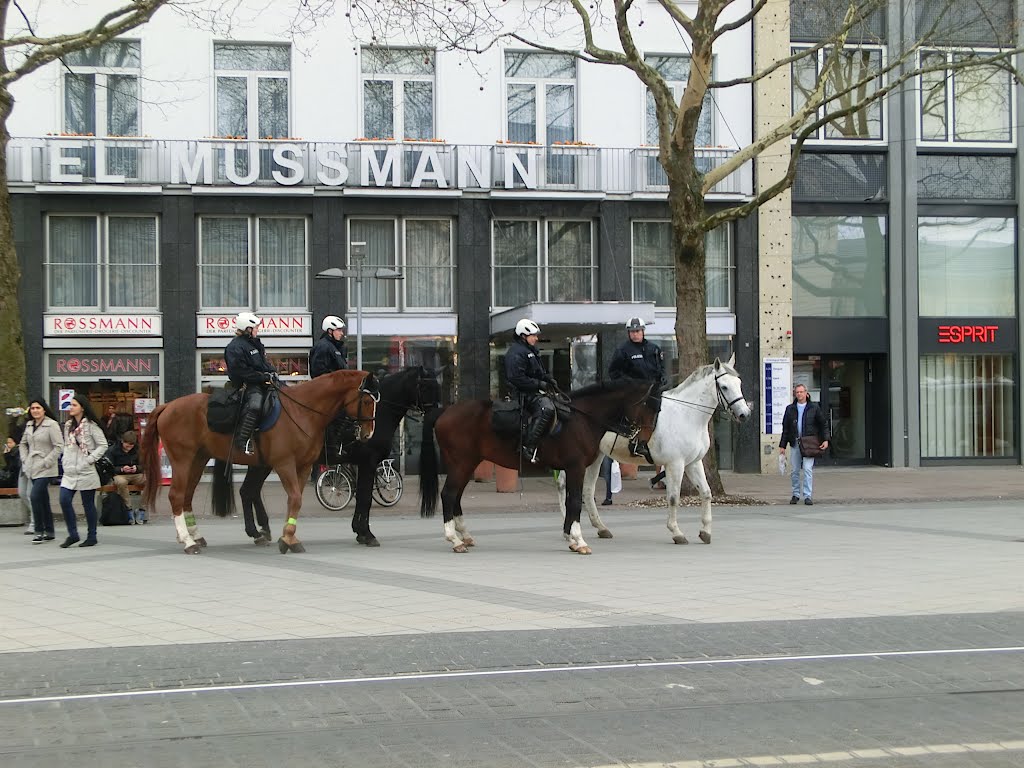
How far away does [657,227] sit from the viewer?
2969 cm

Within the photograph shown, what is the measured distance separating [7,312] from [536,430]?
32.3 feet

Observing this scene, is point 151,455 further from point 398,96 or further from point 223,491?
point 398,96

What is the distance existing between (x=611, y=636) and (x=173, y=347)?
2038cm

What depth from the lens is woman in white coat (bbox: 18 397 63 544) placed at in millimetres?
15320

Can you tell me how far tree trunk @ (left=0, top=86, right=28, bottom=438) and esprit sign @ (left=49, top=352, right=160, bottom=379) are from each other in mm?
7781

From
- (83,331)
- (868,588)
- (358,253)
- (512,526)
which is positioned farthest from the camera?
(83,331)

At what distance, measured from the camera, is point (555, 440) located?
14180 mm

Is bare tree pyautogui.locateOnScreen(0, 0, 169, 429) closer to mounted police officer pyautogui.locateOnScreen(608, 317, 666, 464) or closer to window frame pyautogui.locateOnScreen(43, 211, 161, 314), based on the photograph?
window frame pyautogui.locateOnScreen(43, 211, 161, 314)

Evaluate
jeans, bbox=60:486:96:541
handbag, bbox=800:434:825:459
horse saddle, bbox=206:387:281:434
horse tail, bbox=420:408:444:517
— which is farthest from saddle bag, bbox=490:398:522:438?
handbag, bbox=800:434:825:459

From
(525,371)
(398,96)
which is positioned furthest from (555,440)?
(398,96)

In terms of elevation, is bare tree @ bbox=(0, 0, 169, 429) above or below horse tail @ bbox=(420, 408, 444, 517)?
above

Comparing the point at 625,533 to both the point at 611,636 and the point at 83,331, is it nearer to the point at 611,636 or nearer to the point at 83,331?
the point at 611,636

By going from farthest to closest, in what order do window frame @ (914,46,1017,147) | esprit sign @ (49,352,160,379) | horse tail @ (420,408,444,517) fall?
window frame @ (914,46,1017,147), esprit sign @ (49,352,160,379), horse tail @ (420,408,444,517)

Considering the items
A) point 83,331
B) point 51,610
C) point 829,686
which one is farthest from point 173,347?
point 829,686
